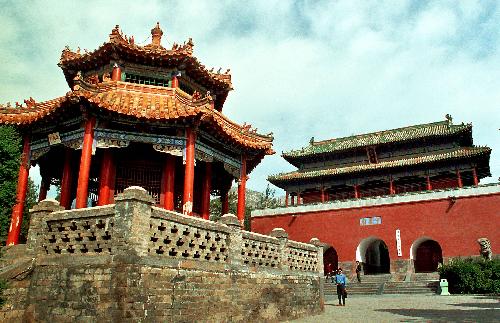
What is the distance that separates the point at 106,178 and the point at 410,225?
19.4 m

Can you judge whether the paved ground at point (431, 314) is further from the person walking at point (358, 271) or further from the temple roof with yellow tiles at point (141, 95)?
the person walking at point (358, 271)

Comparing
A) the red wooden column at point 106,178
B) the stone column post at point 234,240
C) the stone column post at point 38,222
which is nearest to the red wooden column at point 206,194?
the red wooden column at point 106,178

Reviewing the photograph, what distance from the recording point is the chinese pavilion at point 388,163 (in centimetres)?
2756

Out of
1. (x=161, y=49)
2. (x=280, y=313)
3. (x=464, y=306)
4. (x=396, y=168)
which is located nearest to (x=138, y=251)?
(x=280, y=313)

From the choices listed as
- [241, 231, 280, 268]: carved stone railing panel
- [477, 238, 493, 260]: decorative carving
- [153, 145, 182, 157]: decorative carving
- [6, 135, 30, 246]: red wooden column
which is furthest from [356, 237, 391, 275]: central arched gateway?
[6, 135, 30, 246]: red wooden column

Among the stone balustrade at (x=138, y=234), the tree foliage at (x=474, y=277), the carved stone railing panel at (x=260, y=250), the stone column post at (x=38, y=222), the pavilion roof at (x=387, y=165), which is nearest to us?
the stone balustrade at (x=138, y=234)

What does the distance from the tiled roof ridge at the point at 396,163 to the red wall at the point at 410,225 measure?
136 inches

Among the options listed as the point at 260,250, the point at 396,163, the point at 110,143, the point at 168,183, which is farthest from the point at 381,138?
the point at 110,143

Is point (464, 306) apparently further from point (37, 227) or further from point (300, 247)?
point (37, 227)

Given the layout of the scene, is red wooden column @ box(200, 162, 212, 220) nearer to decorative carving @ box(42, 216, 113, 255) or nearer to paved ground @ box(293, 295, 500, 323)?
paved ground @ box(293, 295, 500, 323)

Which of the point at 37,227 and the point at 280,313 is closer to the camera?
the point at 37,227

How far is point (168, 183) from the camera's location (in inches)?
514

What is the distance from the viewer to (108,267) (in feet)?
23.8

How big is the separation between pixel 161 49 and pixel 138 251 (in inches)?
336
